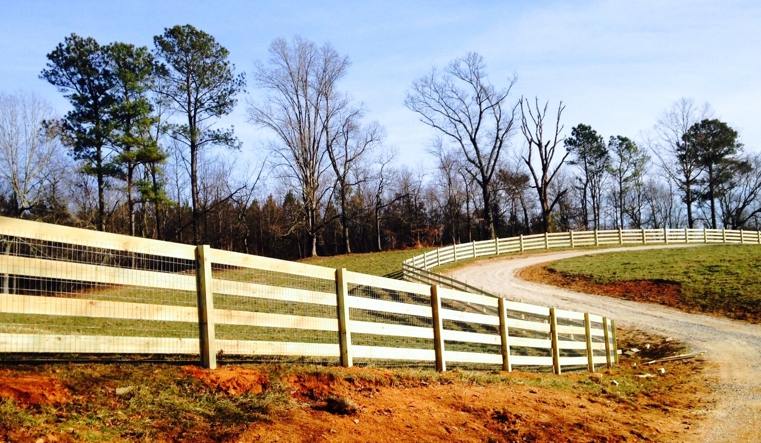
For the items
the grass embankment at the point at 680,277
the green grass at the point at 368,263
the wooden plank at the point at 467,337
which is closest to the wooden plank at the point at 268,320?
the wooden plank at the point at 467,337

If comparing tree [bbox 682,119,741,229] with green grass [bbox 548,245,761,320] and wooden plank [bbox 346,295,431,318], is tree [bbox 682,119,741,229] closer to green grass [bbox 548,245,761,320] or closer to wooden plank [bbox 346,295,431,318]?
green grass [bbox 548,245,761,320]

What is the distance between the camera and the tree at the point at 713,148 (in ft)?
176

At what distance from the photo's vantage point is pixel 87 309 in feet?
16.4

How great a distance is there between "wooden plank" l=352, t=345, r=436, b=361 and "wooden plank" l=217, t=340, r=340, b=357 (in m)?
0.37

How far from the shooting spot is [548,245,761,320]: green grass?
20.6 m

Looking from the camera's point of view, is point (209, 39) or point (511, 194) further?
point (511, 194)

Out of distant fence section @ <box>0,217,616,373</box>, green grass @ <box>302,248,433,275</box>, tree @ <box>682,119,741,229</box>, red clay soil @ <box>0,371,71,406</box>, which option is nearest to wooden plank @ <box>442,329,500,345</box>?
distant fence section @ <box>0,217,616,373</box>

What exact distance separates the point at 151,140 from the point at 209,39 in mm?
7603

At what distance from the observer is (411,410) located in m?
6.12

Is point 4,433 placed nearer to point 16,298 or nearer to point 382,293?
point 16,298

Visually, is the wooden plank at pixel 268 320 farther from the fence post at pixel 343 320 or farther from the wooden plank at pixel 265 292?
the wooden plank at pixel 265 292

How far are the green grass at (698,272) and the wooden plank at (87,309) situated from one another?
64.9 feet

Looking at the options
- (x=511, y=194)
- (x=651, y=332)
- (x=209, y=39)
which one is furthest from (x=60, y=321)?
(x=511, y=194)

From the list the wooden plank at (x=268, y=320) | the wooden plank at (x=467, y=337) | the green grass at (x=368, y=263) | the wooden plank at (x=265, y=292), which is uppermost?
the wooden plank at (x=265, y=292)
